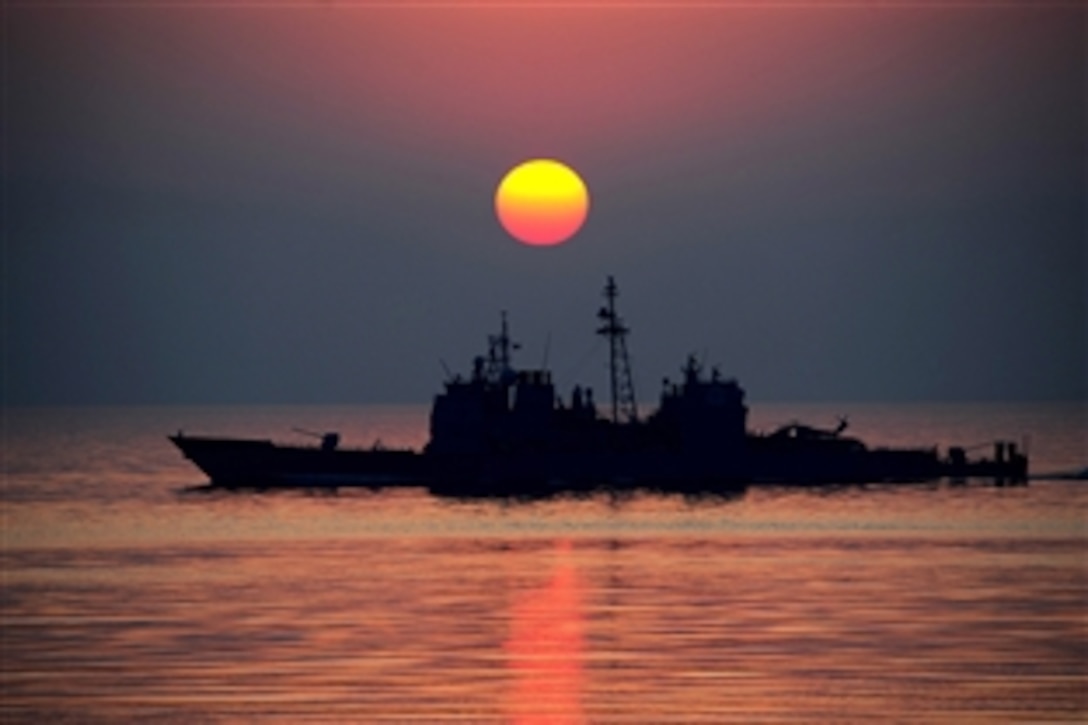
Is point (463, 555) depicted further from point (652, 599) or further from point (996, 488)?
point (996, 488)

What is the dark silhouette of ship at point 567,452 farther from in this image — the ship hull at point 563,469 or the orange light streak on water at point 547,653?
the orange light streak on water at point 547,653

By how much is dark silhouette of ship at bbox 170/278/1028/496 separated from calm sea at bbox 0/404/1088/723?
14.5 meters

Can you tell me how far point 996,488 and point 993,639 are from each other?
80.7 metres

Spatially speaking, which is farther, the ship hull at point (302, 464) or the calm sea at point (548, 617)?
the ship hull at point (302, 464)

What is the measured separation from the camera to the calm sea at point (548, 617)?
1699 inches

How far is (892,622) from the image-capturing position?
5622cm

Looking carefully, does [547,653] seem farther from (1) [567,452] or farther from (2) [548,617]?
(1) [567,452]

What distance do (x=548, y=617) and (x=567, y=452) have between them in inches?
2628

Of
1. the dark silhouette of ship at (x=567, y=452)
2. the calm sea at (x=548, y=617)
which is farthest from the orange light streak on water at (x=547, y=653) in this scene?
the dark silhouette of ship at (x=567, y=452)

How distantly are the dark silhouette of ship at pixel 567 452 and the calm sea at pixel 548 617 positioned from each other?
14.5 m

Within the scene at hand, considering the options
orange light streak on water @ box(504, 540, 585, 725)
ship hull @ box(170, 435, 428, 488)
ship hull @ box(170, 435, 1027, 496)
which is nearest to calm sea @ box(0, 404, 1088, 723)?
orange light streak on water @ box(504, 540, 585, 725)

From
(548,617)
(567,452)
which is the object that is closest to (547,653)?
(548,617)

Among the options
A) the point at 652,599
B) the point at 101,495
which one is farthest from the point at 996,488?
the point at 652,599

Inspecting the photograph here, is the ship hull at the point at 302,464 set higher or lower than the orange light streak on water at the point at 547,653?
higher
